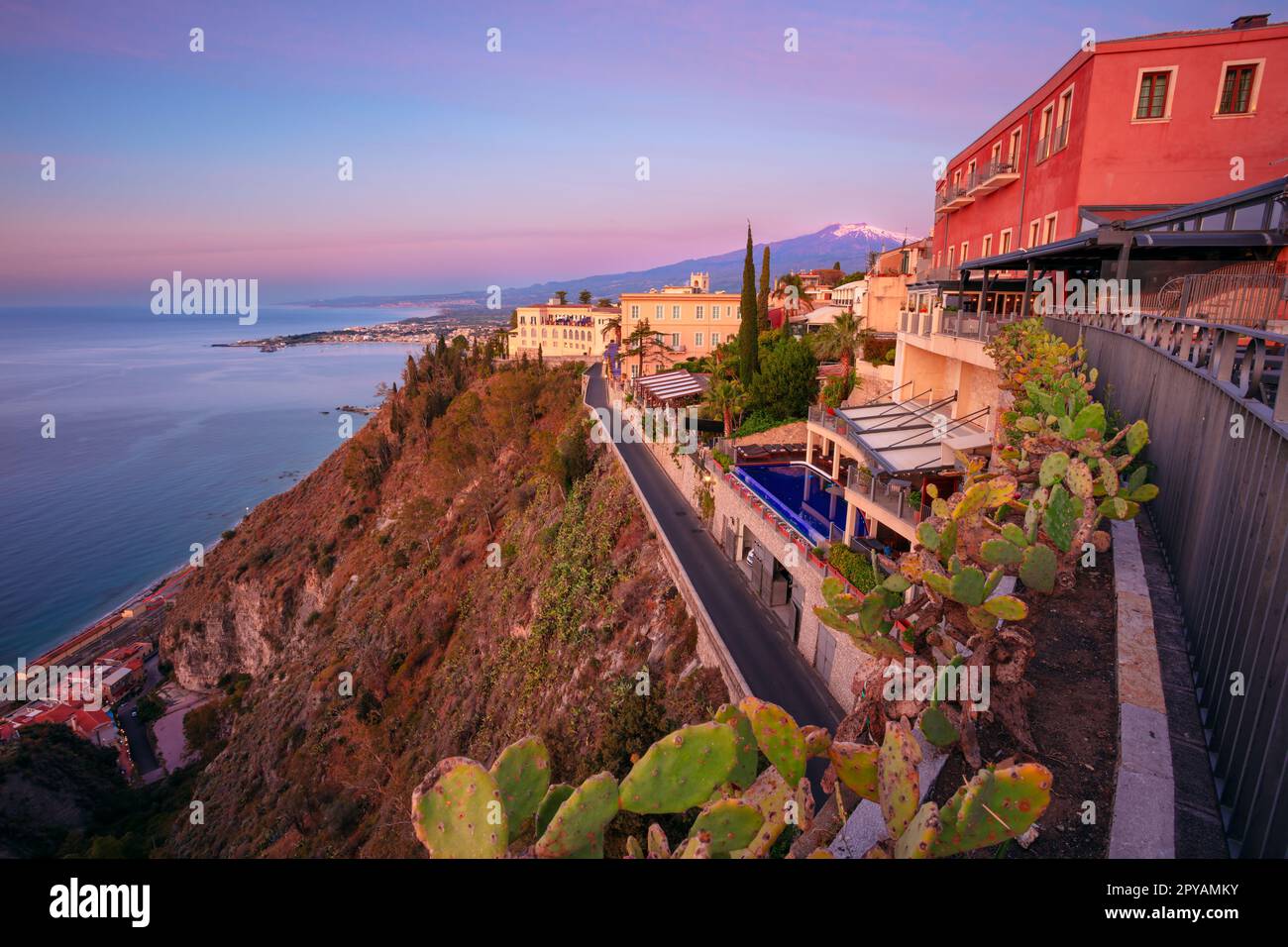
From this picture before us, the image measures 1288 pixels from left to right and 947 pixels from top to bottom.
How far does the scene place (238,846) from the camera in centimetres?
2919

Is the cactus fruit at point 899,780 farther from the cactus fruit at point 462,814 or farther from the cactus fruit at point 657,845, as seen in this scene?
the cactus fruit at point 462,814

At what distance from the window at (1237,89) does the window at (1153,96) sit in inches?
49.8

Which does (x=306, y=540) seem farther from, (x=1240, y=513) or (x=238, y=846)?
(x=1240, y=513)

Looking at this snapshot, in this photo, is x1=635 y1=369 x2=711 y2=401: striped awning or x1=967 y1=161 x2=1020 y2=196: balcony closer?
x1=967 y1=161 x2=1020 y2=196: balcony

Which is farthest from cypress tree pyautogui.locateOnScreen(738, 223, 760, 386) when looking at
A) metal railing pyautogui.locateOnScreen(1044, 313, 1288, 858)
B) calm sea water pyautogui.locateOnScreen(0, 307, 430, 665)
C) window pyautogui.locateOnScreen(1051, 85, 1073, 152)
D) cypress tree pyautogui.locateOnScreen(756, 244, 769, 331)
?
calm sea water pyautogui.locateOnScreen(0, 307, 430, 665)

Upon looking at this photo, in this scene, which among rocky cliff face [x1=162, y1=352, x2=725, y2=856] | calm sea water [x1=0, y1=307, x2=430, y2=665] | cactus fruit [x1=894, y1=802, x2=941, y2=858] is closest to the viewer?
cactus fruit [x1=894, y1=802, x2=941, y2=858]

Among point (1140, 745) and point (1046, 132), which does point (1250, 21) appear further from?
point (1140, 745)

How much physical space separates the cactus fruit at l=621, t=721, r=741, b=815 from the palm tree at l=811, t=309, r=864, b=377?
98.3 ft

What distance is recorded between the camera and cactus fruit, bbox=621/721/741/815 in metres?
2.85

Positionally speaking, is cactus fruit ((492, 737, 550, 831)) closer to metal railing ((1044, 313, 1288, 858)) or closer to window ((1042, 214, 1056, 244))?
metal railing ((1044, 313, 1288, 858))

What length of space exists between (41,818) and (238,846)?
20.3 meters

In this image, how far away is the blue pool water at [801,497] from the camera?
18.2 meters

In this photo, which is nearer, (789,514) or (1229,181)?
(1229,181)
